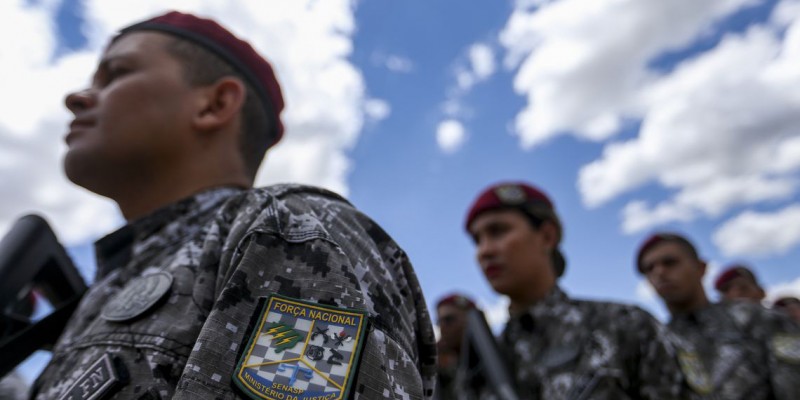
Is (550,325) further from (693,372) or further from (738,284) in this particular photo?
(738,284)

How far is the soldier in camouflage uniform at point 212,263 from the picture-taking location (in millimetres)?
905

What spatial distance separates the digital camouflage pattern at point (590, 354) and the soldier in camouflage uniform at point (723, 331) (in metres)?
1.20

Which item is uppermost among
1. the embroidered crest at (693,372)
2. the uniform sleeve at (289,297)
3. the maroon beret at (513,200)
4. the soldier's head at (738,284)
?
the soldier's head at (738,284)

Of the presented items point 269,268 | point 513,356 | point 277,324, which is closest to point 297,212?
point 269,268

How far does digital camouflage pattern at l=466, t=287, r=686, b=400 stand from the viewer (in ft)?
9.80

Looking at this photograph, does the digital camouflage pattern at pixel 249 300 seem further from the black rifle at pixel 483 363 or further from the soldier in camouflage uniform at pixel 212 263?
the black rifle at pixel 483 363

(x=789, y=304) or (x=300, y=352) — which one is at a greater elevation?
(x=789, y=304)

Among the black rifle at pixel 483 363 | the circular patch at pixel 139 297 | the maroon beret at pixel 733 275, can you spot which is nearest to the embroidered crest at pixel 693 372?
the black rifle at pixel 483 363

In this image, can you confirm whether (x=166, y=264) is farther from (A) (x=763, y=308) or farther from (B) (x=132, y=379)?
(A) (x=763, y=308)

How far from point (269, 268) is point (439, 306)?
7.64m

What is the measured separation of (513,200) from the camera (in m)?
3.95

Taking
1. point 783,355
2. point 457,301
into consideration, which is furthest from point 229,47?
point 457,301

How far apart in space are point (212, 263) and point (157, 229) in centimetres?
49

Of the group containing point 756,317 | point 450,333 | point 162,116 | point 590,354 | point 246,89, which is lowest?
point 162,116
